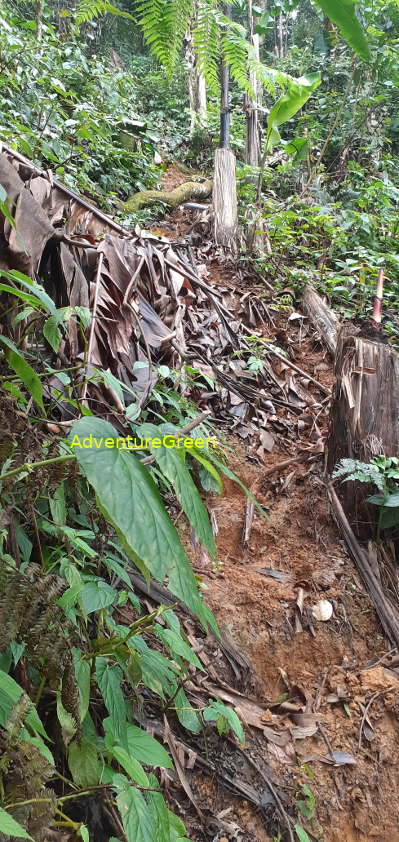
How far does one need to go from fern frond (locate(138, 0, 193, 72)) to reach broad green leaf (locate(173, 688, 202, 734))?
68.1 inches

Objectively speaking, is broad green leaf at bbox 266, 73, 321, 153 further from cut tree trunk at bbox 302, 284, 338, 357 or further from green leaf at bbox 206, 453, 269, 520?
green leaf at bbox 206, 453, 269, 520

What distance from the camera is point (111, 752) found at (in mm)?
1185

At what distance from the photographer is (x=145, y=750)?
1266 mm

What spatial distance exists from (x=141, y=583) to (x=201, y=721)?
506 mm

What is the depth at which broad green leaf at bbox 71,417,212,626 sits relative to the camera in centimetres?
63

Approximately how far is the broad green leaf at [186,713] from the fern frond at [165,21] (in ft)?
5.68

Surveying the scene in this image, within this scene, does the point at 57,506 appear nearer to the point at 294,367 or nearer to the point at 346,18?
the point at 346,18

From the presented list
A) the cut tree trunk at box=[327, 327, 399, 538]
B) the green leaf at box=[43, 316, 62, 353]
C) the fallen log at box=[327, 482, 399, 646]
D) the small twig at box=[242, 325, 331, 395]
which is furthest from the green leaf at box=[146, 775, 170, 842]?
the small twig at box=[242, 325, 331, 395]

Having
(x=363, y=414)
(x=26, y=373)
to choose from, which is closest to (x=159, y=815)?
(x=26, y=373)

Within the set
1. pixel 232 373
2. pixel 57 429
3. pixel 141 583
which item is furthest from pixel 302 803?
pixel 232 373

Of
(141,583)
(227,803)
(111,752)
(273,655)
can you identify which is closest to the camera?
(111,752)

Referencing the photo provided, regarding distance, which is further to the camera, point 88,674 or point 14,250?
point 14,250

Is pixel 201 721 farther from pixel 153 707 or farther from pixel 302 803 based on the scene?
pixel 302 803

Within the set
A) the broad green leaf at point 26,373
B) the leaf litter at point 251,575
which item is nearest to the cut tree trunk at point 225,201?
the leaf litter at point 251,575
